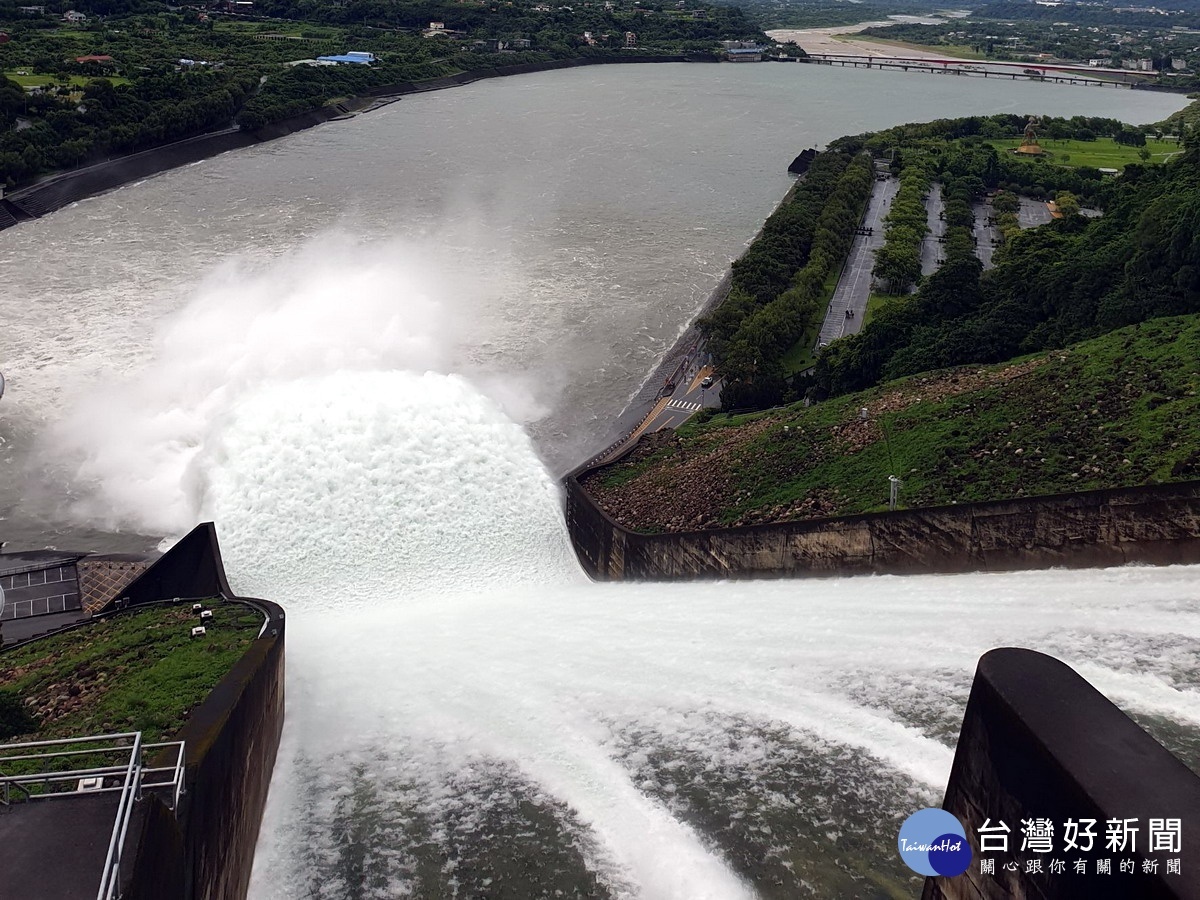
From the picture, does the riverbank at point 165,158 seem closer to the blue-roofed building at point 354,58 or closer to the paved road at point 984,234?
the blue-roofed building at point 354,58

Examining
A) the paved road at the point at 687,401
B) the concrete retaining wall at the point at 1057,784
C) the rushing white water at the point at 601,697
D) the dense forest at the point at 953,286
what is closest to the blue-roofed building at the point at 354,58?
the dense forest at the point at 953,286

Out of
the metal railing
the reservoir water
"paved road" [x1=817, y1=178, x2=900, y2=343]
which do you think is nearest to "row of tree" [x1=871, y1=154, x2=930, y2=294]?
"paved road" [x1=817, y1=178, x2=900, y2=343]

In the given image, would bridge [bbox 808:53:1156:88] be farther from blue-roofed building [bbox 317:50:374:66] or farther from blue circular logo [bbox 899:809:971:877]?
blue circular logo [bbox 899:809:971:877]

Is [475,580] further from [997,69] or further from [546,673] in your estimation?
[997,69]

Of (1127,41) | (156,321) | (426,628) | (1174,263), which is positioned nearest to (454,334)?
(156,321)

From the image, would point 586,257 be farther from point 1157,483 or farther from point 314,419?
point 1157,483

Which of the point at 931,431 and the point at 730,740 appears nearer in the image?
the point at 730,740
